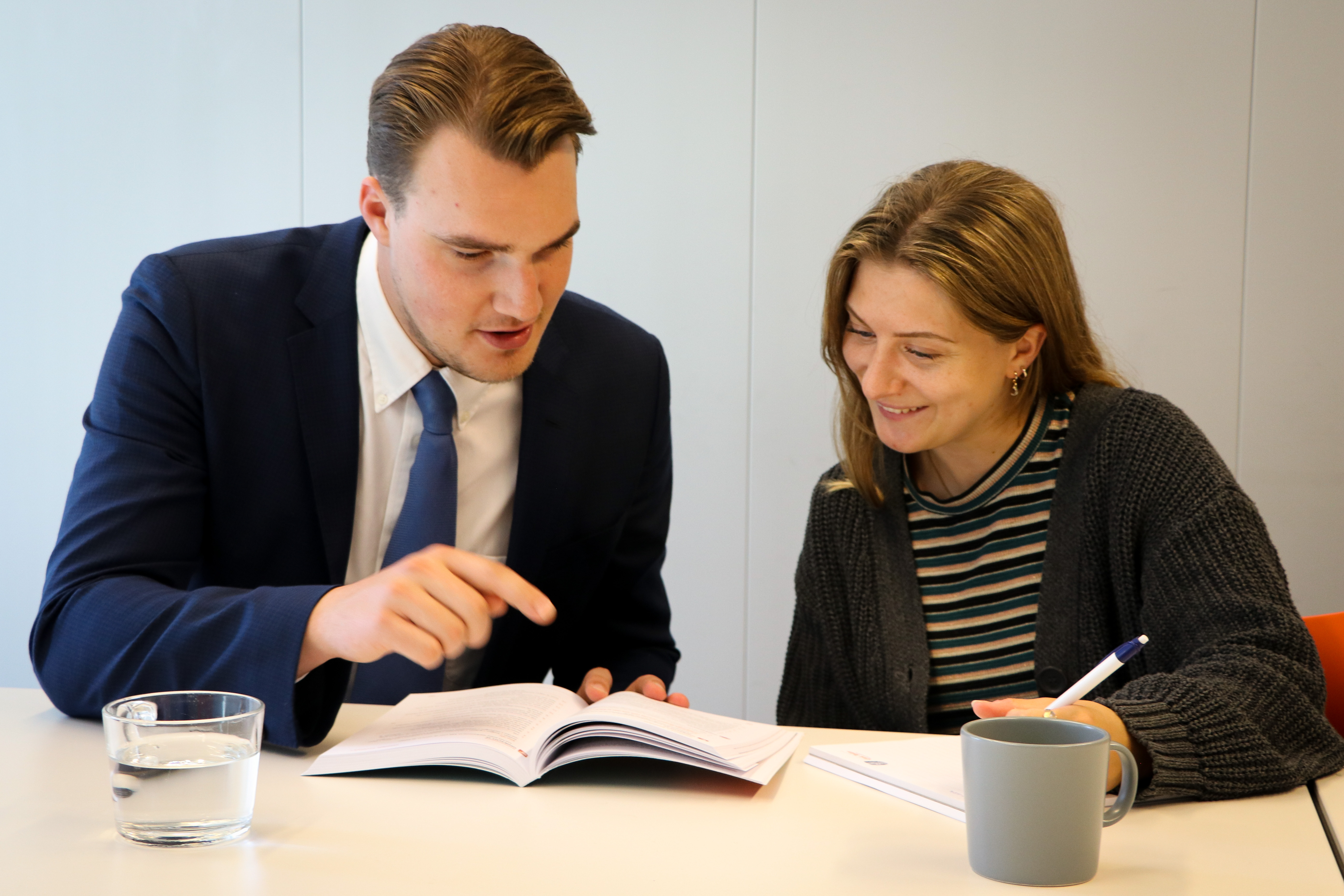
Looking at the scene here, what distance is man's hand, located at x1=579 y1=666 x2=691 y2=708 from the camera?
130 cm

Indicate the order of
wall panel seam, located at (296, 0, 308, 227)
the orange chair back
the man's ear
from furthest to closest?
wall panel seam, located at (296, 0, 308, 227), the man's ear, the orange chair back

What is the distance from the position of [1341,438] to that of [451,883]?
2.43m

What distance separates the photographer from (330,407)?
1.44m

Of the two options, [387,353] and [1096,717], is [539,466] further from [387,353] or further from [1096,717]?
[1096,717]

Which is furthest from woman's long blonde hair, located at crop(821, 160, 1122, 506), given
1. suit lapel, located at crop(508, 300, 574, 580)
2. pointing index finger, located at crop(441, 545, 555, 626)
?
pointing index finger, located at crop(441, 545, 555, 626)

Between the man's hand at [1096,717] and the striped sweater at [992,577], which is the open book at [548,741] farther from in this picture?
the striped sweater at [992,577]

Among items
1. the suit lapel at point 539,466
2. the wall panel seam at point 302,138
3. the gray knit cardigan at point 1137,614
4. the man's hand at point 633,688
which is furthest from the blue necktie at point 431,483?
the wall panel seam at point 302,138

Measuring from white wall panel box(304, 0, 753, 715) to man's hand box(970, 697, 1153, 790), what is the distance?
177 cm

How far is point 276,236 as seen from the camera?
155 cm

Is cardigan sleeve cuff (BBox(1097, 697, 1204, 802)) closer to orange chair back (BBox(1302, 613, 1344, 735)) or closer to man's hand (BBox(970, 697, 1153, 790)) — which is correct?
man's hand (BBox(970, 697, 1153, 790))

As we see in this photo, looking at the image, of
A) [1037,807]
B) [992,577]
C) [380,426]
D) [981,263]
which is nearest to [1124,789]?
[1037,807]

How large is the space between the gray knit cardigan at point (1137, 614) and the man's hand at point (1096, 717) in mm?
17

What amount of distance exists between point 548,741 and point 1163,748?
1.81 feet

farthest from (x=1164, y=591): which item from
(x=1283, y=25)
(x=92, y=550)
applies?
(x=1283, y=25)
